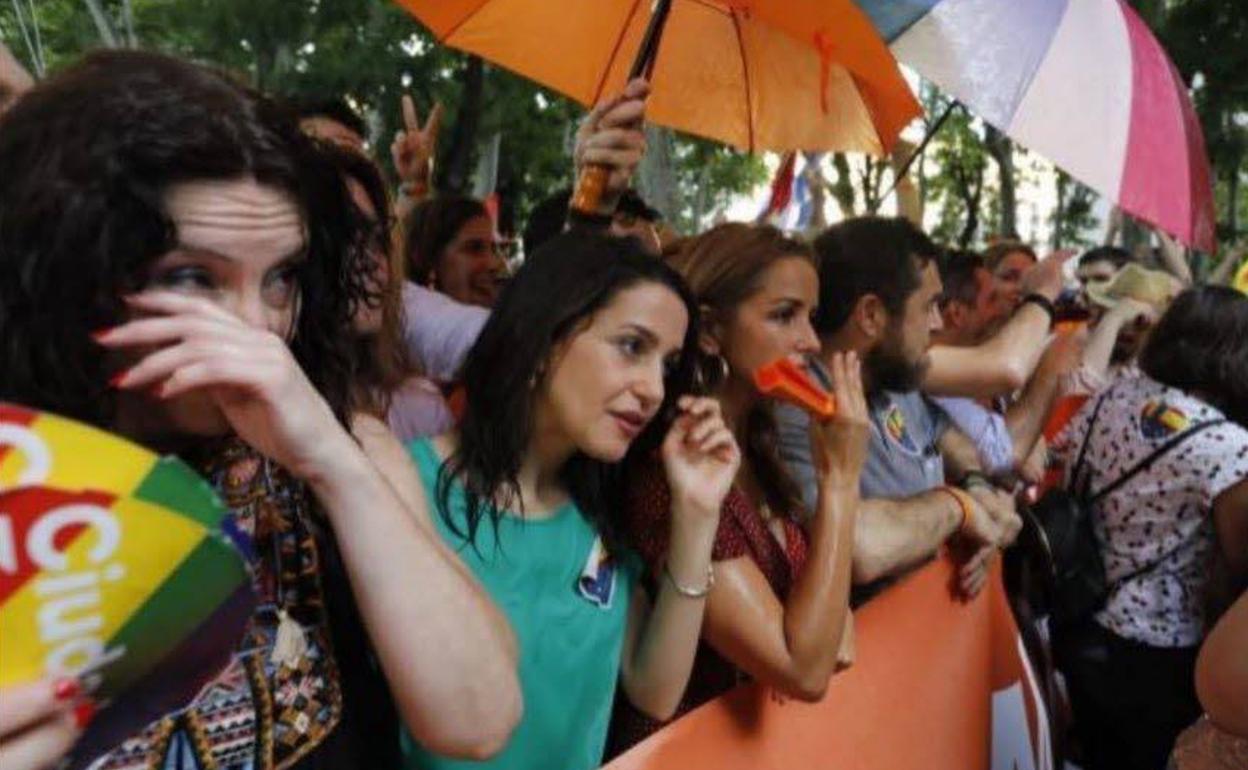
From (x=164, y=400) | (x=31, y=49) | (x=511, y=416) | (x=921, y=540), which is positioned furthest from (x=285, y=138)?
(x=31, y=49)

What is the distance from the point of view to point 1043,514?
391 centimetres

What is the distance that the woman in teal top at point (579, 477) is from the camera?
197cm

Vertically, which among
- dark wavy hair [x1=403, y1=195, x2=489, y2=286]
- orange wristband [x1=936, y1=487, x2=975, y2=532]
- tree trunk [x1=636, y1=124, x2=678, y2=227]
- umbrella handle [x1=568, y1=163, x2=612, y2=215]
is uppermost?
umbrella handle [x1=568, y1=163, x2=612, y2=215]

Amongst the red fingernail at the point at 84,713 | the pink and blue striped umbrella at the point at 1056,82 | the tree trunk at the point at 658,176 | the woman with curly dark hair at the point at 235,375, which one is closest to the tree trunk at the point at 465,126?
the tree trunk at the point at 658,176

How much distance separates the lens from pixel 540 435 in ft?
7.16

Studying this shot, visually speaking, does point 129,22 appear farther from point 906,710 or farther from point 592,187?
point 906,710

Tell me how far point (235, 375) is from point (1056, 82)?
7.32 feet

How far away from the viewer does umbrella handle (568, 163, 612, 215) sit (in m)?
2.96

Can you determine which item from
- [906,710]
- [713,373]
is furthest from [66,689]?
[906,710]

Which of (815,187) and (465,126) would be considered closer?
(815,187)

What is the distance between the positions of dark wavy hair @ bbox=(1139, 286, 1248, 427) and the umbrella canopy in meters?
1.07

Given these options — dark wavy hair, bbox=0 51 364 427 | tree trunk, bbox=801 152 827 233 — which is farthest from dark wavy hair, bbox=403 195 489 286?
tree trunk, bbox=801 152 827 233

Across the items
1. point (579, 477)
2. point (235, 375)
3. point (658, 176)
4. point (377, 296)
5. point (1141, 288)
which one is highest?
point (235, 375)

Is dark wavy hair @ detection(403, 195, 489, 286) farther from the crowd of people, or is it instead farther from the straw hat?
the straw hat
